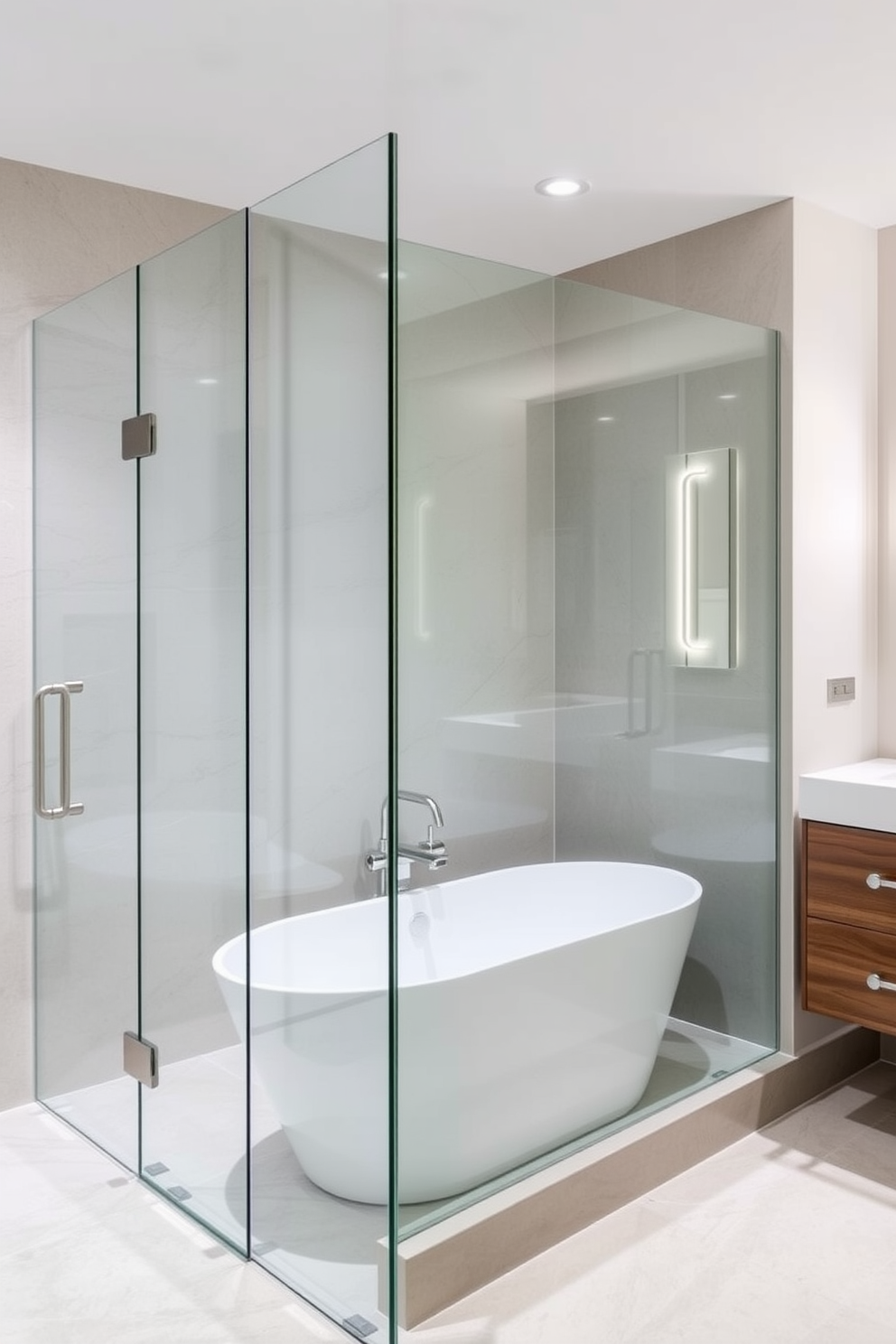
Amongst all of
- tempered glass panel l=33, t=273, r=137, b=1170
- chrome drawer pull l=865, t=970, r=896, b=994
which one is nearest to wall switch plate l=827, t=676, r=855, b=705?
chrome drawer pull l=865, t=970, r=896, b=994

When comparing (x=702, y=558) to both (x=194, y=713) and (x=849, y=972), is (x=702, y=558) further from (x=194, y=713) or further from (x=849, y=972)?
(x=194, y=713)

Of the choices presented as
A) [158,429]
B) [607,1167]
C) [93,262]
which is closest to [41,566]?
[158,429]

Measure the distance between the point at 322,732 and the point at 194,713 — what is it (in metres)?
0.47

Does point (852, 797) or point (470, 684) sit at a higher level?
point (470, 684)

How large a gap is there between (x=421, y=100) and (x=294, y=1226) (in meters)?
2.47

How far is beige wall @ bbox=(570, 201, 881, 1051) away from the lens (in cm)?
321

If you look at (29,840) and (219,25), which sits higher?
(219,25)

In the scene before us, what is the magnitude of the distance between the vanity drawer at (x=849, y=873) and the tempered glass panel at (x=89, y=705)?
1861 millimetres

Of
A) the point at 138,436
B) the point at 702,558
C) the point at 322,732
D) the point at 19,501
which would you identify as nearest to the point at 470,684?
the point at 322,732

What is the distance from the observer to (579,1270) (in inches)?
94.0

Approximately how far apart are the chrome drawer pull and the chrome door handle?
0.23m

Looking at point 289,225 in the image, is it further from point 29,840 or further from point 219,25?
point 29,840

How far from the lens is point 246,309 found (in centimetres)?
224

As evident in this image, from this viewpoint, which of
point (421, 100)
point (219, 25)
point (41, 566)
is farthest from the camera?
point (41, 566)
